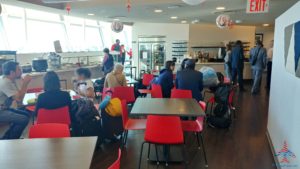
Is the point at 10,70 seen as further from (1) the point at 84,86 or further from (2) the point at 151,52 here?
(2) the point at 151,52

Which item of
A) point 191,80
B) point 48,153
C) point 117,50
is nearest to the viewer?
point 48,153

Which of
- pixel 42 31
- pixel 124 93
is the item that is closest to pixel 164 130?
pixel 124 93

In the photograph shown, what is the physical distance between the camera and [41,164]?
5.77ft

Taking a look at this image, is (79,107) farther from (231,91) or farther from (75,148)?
(231,91)

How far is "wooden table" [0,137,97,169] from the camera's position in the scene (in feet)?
5.72

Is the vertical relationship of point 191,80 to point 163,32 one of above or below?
below

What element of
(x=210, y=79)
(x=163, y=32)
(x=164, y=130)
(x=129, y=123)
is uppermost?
(x=163, y=32)

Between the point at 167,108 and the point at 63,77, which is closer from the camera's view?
the point at 167,108

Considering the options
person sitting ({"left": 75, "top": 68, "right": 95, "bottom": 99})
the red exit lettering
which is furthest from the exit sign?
person sitting ({"left": 75, "top": 68, "right": 95, "bottom": 99})

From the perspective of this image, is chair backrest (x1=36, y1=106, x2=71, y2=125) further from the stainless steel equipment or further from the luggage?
the stainless steel equipment

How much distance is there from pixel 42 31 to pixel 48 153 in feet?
26.1

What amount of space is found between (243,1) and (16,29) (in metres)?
6.41

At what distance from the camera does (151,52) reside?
40.7 feet

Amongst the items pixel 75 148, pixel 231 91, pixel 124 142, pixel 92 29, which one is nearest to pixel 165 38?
pixel 92 29
